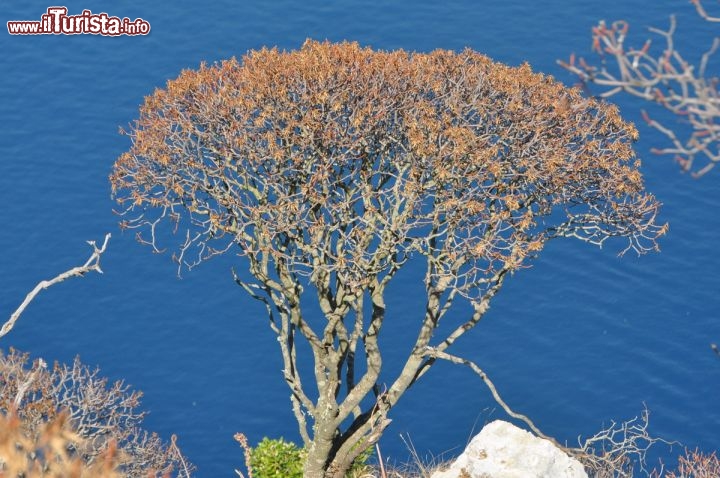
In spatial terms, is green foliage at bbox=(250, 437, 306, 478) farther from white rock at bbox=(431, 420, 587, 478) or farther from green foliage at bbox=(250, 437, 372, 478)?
white rock at bbox=(431, 420, 587, 478)

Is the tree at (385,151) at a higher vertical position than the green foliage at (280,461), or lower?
higher

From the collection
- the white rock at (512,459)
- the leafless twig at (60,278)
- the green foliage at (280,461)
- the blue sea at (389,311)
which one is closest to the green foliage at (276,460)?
the green foliage at (280,461)

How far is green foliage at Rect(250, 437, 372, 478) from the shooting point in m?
28.6

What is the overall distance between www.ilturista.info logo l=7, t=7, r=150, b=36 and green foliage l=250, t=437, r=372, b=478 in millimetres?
37218

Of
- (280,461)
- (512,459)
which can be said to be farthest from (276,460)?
(512,459)

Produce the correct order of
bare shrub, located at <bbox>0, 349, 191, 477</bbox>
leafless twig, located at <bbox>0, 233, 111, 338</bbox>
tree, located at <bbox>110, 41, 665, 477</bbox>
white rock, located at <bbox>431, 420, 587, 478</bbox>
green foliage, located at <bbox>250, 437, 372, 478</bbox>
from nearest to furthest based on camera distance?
leafless twig, located at <bbox>0, 233, 111, 338</bbox> < tree, located at <bbox>110, 41, 665, 477</bbox> < bare shrub, located at <bbox>0, 349, 191, 477</bbox> < white rock, located at <bbox>431, 420, 587, 478</bbox> < green foliage, located at <bbox>250, 437, 372, 478</bbox>

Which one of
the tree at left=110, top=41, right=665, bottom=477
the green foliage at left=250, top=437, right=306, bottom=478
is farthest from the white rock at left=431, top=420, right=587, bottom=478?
the green foliage at left=250, top=437, right=306, bottom=478

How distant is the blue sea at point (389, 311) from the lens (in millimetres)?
40562

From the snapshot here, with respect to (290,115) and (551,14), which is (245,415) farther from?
(551,14)

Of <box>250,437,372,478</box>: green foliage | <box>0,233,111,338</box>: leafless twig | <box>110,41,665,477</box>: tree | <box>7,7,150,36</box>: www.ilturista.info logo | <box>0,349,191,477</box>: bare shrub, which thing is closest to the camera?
<box>0,233,111,338</box>: leafless twig

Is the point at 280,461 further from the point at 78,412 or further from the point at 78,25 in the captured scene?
the point at 78,25

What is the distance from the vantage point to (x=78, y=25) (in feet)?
207

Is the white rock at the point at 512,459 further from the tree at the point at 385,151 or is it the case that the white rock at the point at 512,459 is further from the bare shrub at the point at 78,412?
the bare shrub at the point at 78,412

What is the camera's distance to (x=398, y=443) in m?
39.8
